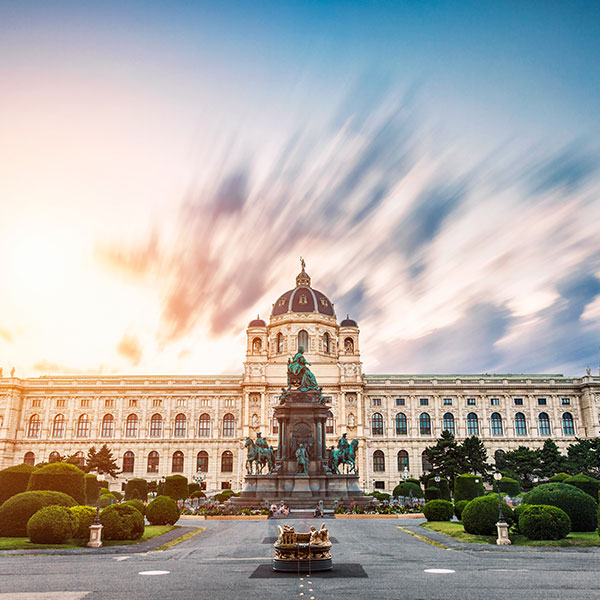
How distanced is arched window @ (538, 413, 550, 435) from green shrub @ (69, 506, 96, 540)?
84458mm

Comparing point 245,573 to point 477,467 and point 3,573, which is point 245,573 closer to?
point 3,573

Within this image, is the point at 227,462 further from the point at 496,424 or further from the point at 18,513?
the point at 18,513

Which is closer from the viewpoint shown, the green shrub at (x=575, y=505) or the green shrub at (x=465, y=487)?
the green shrub at (x=575, y=505)

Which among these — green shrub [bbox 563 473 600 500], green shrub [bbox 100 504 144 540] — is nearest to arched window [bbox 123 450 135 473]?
green shrub [bbox 100 504 144 540]

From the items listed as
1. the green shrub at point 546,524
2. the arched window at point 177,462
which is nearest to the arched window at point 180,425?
the arched window at point 177,462

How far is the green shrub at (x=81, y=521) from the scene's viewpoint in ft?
86.0

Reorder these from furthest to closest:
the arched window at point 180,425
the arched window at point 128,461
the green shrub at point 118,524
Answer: the arched window at point 180,425, the arched window at point 128,461, the green shrub at point 118,524

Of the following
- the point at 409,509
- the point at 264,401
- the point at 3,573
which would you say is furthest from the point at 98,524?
the point at 264,401

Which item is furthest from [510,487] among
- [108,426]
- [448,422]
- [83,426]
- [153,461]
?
[83,426]

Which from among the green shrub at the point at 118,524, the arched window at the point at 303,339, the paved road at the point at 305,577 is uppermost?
the arched window at the point at 303,339

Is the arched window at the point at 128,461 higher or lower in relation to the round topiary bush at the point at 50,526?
higher

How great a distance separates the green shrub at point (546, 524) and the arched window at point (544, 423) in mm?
75060

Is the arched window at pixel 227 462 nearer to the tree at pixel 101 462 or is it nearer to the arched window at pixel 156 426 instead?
the arched window at pixel 156 426

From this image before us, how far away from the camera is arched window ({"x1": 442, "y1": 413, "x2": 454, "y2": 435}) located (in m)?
95.3
